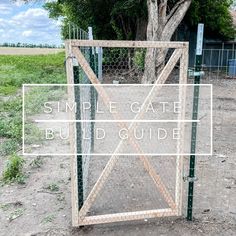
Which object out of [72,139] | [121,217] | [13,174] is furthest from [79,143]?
[13,174]

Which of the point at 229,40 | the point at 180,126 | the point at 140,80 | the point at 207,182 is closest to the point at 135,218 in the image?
the point at 180,126

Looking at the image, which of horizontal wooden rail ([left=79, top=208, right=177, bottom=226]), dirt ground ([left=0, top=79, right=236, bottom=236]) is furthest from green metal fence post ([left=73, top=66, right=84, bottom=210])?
dirt ground ([left=0, top=79, right=236, bottom=236])

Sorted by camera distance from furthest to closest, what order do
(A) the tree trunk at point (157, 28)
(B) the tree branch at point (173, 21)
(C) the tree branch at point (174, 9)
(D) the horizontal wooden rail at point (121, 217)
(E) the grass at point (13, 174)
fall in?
(C) the tree branch at point (174, 9)
(B) the tree branch at point (173, 21)
(A) the tree trunk at point (157, 28)
(E) the grass at point (13, 174)
(D) the horizontal wooden rail at point (121, 217)

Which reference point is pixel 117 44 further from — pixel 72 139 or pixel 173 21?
pixel 173 21

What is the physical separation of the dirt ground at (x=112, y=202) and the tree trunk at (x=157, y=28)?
7374 mm

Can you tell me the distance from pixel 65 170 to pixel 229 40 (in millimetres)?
17477

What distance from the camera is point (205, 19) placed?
18.7 m

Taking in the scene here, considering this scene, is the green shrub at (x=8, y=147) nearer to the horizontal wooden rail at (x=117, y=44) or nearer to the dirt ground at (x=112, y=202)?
the dirt ground at (x=112, y=202)

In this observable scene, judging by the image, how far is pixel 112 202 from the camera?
4129mm

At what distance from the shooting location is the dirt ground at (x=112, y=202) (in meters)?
3.62

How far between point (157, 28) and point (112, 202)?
32.6 ft

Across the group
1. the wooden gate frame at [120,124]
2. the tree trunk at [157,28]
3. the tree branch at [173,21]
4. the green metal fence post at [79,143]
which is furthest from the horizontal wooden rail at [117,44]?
the tree branch at [173,21]

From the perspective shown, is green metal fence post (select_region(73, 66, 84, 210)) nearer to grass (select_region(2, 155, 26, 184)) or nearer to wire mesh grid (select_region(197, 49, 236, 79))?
grass (select_region(2, 155, 26, 184))

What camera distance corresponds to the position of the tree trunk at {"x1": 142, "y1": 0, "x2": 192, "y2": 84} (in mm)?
12758
